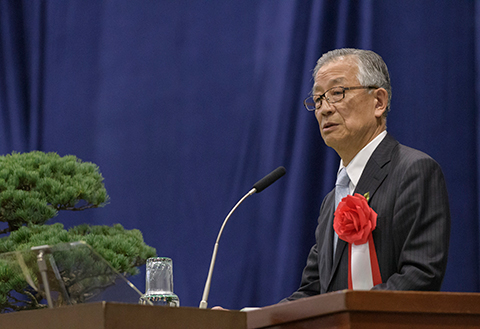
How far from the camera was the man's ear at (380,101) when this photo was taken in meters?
1.80

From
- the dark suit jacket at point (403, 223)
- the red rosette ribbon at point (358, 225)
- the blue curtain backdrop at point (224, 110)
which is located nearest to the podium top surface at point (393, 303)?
the dark suit jacket at point (403, 223)


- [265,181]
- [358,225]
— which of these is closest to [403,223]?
[358,225]

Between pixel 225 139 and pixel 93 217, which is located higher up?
pixel 225 139

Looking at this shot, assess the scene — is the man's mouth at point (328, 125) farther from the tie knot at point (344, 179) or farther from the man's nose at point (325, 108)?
the tie knot at point (344, 179)

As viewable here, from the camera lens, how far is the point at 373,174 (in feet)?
5.18

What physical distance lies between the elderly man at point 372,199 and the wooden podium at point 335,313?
0.37m

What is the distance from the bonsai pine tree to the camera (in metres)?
2.12

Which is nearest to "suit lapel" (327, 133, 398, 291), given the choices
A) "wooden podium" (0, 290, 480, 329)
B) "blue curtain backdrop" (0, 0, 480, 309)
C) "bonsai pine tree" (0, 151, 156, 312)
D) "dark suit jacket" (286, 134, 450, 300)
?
"dark suit jacket" (286, 134, 450, 300)

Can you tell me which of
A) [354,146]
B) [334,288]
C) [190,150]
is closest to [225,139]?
[190,150]

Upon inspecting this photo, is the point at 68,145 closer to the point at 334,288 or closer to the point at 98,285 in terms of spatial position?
the point at 334,288

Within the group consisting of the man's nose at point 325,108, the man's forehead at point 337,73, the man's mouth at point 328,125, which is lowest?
the man's mouth at point 328,125

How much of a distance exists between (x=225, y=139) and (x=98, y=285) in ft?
7.10

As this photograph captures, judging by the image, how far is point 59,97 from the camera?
11.1 ft

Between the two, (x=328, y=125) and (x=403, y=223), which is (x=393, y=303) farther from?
(x=328, y=125)
